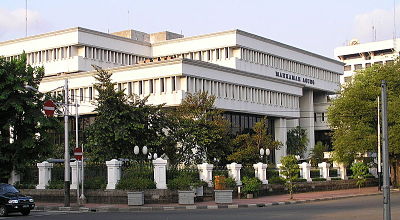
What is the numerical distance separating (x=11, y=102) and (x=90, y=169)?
6614 millimetres

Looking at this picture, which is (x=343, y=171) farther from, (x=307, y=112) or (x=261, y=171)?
(x=307, y=112)

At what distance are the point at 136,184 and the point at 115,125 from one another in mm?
8769

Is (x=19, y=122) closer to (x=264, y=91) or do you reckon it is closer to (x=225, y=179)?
(x=225, y=179)

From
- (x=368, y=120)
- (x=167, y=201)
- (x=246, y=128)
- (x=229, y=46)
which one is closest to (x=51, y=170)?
(x=167, y=201)

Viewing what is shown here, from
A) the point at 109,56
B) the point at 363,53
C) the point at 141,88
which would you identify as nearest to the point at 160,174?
the point at 141,88

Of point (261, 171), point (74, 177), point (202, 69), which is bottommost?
point (74, 177)

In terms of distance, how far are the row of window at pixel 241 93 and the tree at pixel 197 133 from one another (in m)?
10.5

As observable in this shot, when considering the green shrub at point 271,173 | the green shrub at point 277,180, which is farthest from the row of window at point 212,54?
the green shrub at point 277,180

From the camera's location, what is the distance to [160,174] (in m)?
37.6

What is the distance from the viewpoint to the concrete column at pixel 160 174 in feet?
122

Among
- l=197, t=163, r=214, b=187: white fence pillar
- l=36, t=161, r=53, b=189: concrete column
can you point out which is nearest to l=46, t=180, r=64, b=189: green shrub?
l=36, t=161, r=53, b=189: concrete column

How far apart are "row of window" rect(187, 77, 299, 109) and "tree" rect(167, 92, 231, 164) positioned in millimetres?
10542

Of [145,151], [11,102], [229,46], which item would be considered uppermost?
[229,46]

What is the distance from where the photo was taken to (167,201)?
3678cm
